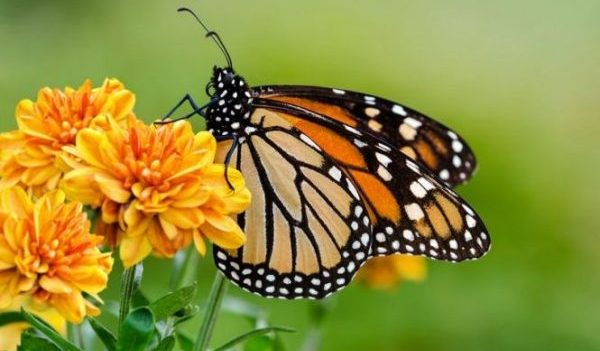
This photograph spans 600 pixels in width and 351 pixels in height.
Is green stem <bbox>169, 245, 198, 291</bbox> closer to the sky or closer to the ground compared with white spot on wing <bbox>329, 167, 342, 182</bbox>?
closer to the ground

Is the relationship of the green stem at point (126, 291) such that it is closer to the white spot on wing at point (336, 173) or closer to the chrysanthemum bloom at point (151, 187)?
the chrysanthemum bloom at point (151, 187)

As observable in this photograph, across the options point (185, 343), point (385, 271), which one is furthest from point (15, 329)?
point (385, 271)

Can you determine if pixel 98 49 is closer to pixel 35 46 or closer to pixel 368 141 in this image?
pixel 35 46

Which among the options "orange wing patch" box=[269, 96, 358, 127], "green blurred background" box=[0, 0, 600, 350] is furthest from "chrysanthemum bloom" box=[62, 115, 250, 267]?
"green blurred background" box=[0, 0, 600, 350]

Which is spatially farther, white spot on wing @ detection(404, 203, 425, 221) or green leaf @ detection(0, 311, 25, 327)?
white spot on wing @ detection(404, 203, 425, 221)

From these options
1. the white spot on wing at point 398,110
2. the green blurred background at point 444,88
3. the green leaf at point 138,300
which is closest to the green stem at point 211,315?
the green leaf at point 138,300

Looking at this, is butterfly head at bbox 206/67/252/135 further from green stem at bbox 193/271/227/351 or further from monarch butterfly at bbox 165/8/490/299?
green stem at bbox 193/271/227/351
